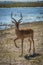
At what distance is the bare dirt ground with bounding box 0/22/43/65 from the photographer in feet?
4.66

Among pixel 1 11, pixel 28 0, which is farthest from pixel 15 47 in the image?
pixel 28 0

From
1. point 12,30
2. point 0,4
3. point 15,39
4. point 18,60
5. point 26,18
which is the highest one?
point 0,4

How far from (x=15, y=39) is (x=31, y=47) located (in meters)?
0.24

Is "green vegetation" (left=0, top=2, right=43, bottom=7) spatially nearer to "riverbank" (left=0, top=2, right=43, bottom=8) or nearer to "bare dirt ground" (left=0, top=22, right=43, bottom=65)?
"riverbank" (left=0, top=2, right=43, bottom=8)

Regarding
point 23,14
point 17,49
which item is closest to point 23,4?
point 23,14

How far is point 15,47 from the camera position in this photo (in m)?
1.44

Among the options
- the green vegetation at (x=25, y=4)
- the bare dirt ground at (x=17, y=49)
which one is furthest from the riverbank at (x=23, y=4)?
the bare dirt ground at (x=17, y=49)

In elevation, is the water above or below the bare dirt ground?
above

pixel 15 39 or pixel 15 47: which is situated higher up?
pixel 15 39

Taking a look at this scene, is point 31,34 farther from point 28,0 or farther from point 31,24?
point 28,0

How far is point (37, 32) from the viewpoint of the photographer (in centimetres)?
145

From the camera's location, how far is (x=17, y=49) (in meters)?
1.44

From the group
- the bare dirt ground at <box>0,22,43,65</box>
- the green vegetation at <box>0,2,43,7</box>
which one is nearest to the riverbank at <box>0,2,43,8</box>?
the green vegetation at <box>0,2,43,7</box>

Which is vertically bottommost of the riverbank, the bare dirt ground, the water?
the bare dirt ground
